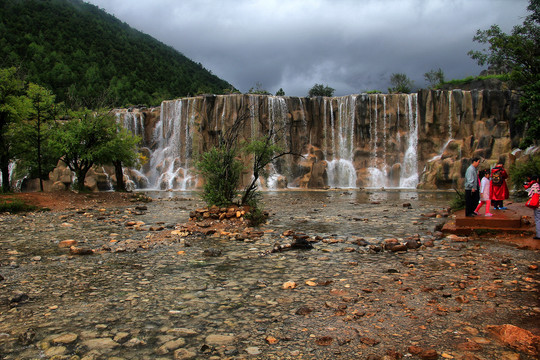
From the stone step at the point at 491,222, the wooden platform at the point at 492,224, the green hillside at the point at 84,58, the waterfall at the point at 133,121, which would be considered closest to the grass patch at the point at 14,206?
the wooden platform at the point at 492,224

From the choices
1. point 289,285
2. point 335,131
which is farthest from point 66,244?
point 335,131

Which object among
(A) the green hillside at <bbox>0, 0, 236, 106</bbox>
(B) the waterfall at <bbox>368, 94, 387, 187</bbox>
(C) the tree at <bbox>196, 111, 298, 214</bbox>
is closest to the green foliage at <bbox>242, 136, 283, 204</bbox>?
(C) the tree at <bbox>196, 111, 298, 214</bbox>

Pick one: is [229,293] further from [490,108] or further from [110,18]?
[110,18]

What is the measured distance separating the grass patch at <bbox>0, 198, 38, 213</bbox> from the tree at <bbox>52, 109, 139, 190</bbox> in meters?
6.28

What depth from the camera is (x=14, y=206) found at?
18.5m

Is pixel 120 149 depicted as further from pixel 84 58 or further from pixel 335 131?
pixel 84 58

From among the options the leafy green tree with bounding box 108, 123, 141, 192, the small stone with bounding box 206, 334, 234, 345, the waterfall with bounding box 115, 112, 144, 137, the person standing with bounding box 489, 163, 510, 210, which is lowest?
the small stone with bounding box 206, 334, 234, 345

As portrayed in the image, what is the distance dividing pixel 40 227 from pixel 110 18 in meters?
149

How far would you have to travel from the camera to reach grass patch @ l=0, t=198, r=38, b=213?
18.2 meters

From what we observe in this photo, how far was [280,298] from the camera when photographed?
588 centimetres

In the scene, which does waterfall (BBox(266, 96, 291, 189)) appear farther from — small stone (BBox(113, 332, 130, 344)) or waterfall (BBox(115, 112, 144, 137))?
small stone (BBox(113, 332, 130, 344))

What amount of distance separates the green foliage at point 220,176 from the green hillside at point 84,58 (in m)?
56.2

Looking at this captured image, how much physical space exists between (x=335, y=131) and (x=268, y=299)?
4508 centimetres

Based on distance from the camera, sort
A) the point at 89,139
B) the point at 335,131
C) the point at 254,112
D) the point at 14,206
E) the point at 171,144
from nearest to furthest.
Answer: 1. the point at 14,206
2. the point at 89,139
3. the point at 254,112
4. the point at 171,144
5. the point at 335,131
